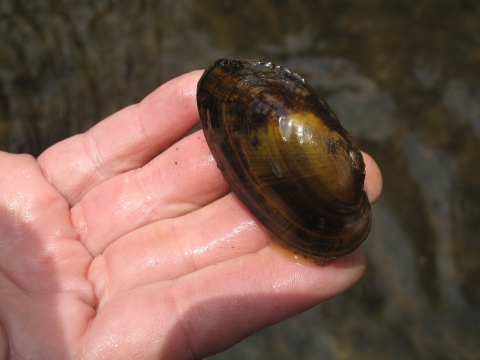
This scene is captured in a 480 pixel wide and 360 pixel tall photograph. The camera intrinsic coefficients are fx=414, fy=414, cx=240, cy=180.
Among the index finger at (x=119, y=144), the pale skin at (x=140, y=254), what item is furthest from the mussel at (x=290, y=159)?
the index finger at (x=119, y=144)

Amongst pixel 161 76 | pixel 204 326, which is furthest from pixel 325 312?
pixel 161 76

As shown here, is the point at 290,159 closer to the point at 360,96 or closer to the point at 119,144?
the point at 119,144

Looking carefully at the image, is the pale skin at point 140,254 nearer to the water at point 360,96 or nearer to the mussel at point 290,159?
the mussel at point 290,159

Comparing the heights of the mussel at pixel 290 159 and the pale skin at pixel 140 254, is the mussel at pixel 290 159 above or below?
above

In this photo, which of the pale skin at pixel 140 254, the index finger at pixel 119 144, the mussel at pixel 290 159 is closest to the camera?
the pale skin at pixel 140 254

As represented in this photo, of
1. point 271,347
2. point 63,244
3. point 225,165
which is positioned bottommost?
point 271,347

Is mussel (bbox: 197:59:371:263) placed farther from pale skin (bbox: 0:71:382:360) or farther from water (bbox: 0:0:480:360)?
water (bbox: 0:0:480:360)

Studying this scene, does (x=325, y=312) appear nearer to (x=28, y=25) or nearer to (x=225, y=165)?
(x=225, y=165)

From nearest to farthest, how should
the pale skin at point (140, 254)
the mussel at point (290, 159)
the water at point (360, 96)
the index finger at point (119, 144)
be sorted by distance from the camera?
the pale skin at point (140, 254)
the mussel at point (290, 159)
the index finger at point (119, 144)
the water at point (360, 96)
